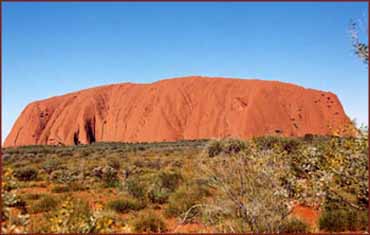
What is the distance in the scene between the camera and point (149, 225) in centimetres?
834

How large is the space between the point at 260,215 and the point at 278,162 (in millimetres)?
916

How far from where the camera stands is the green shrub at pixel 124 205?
33.7ft

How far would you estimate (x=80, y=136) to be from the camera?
63.6m

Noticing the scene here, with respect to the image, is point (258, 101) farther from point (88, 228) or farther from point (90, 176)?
point (88, 228)

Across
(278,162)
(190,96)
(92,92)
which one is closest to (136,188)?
(278,162)

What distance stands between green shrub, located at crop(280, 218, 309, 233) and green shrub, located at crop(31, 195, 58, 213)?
542 centimetres

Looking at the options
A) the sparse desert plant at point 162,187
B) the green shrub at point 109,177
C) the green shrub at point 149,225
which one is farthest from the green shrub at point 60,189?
the green shrub at point 149,225

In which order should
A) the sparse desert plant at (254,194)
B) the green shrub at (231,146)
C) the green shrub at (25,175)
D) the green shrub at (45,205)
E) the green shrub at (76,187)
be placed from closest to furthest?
1. the sparse desert plant at (254,194)
2. the green shrub at (231,146)
3. the green shrub at (45,205)
4. the green shrub at (76,187)
5. the green shrub at (25,175)

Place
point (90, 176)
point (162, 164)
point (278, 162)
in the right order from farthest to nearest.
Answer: point (162, 164) → point (90, 176) → point (278, 162)

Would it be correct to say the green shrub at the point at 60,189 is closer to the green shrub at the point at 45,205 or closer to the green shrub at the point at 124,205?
the green shrub at the point at 45,205

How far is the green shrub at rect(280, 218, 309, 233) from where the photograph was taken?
712 centimetres

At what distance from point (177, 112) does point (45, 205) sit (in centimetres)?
4935

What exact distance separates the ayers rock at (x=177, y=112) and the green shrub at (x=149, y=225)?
140ft

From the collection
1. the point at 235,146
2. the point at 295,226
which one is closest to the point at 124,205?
the point at 235,146
